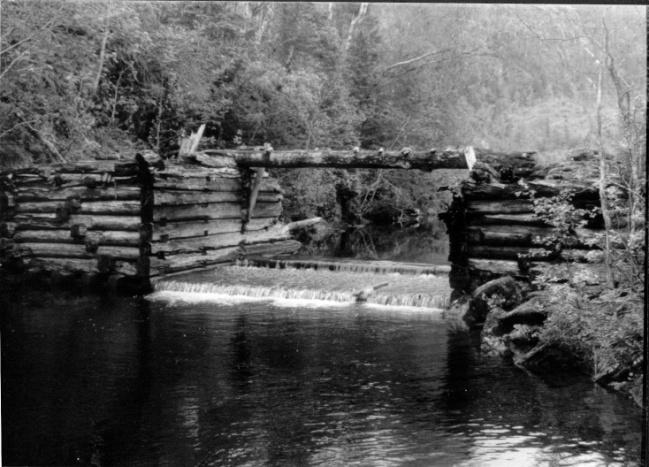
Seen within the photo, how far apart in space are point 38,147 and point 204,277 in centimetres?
293

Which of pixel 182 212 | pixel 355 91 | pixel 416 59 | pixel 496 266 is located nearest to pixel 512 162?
pixel 496 266

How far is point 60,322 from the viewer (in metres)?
7.62

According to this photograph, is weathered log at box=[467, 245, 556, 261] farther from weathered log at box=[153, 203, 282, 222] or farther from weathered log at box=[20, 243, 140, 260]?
weathered log at box=[20, 243, 140, 260]

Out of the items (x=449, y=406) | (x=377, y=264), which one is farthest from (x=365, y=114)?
(x=449, y=406)

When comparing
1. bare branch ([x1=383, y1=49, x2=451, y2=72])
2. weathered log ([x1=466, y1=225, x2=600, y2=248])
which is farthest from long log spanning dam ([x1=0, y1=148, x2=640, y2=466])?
bare branch ([x1=383, y1=49, x2=451, y2=72])

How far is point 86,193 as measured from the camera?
10.5 m

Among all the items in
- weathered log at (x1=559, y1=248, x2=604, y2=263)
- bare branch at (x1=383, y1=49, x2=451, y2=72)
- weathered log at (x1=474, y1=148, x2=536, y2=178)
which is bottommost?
weathered log at (x1=559, y1=248, x2=604, y2=263)

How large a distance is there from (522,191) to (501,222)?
1.65 ft

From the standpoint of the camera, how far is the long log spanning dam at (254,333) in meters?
4.41

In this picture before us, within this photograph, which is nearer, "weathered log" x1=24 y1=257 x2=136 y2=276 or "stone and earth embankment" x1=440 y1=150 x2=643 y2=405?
"stone and earth embankment" x1=440 y1=150 x2=643 y2=405

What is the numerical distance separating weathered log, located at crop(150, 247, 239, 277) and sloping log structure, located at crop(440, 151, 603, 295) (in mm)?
4153

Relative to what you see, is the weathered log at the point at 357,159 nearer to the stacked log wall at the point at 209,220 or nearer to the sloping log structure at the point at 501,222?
the stacked log wall at the point at 209,220

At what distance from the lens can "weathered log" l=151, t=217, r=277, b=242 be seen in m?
10.7

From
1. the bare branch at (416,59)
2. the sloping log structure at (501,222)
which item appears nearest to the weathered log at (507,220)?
the sloping log structure at (501,222)
